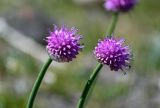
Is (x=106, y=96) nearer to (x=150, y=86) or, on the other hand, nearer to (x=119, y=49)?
(x=150, y=86)

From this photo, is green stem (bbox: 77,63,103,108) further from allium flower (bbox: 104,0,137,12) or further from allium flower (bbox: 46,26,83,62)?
allium flower (bbox: 104,0,137,12)

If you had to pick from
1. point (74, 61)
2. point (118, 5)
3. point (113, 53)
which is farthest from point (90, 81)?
point (74, 61)

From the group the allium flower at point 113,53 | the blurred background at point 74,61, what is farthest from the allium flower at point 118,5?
the allium flower at point 113,53

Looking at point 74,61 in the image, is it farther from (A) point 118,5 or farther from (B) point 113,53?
(B) point 113,53

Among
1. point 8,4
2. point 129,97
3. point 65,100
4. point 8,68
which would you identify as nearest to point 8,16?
point 8,4

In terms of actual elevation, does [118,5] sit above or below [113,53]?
above
